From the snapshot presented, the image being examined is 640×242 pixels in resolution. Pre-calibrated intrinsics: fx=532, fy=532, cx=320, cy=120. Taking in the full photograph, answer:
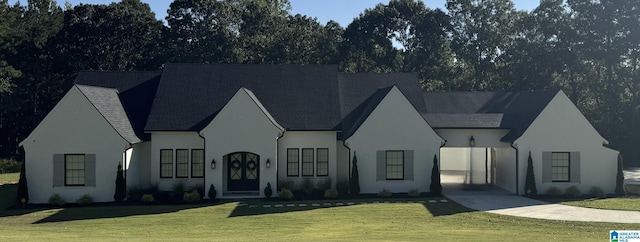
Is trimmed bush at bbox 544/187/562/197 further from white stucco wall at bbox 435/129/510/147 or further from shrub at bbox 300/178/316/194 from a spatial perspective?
shrub at bbox 300/178/316/194

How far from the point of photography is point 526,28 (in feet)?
173

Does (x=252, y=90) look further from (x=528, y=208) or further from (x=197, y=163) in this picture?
(x=528, y=208)

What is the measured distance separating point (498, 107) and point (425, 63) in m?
22.8

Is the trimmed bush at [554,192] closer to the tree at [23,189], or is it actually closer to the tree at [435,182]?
the tree at [435,182]

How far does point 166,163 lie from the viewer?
28.1m

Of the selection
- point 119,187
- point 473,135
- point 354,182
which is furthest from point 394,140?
point 119,187

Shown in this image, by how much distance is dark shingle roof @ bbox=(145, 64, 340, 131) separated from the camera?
28.9 metres

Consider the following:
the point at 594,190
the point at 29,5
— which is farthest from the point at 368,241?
the point at 29,5

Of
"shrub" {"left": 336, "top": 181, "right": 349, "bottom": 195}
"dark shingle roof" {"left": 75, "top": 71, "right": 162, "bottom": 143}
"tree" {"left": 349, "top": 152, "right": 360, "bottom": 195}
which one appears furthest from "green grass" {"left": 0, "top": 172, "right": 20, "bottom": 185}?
"tree" {"left": 349, "top": 152, "right": 360, "bottom": 195}

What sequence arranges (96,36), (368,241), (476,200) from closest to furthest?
(368,241), (476,200), (96,36)

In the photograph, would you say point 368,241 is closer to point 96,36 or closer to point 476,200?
point 476,200

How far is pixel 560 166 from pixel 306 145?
13.7 meters

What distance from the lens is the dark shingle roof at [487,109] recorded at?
98.1ft

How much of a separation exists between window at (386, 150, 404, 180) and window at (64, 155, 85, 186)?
15.5 metres
